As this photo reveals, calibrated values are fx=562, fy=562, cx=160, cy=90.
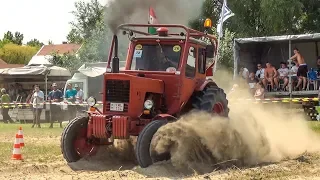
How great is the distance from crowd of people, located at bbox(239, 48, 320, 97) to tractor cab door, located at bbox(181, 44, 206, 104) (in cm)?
873

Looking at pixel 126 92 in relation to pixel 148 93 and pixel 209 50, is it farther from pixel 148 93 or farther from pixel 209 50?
pixel 209 50

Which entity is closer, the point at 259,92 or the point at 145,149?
the point at 145,149

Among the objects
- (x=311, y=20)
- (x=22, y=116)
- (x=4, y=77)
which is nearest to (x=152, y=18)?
(x=22, y=116)

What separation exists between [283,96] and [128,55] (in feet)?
33.0

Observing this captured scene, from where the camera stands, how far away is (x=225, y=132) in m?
9.41

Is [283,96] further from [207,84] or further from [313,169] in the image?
[313,169]

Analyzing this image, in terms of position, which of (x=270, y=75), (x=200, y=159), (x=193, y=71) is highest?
(x=193, y=71)

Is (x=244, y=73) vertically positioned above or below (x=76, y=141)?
above

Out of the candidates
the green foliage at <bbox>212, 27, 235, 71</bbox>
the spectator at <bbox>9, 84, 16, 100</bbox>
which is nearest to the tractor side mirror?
the green foliage at <bbox>212, 27, 235, 71</bbox>

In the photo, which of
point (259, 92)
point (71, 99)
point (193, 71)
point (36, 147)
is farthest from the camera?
point (71, 99)

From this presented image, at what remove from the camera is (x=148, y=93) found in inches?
369

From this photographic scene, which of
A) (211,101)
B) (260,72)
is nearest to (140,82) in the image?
(211,101)

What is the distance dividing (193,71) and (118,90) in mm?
1623

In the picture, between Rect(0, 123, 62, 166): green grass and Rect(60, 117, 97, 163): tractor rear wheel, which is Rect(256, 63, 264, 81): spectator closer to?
Rect(0, 123, 62, 166): green grass
